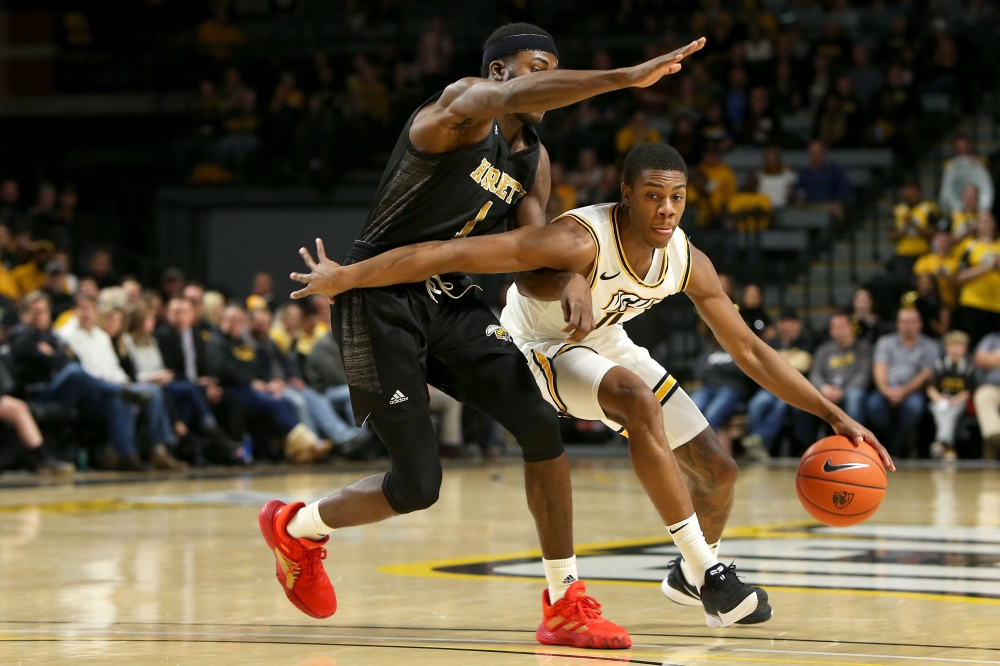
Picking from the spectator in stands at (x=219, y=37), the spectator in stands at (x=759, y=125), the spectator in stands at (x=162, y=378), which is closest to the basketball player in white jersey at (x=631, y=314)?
the spectator in stands at (x=162, y=378)

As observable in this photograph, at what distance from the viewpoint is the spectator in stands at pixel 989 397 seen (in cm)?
1288

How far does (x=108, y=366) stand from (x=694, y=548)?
8640 mm

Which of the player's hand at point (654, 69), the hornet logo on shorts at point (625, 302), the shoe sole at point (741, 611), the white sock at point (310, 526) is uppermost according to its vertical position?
the player's hand at point (654, 69)

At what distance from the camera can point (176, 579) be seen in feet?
19.6

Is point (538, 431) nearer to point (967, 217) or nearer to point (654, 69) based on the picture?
point (654, 69)

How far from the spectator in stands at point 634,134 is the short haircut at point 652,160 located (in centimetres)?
1246

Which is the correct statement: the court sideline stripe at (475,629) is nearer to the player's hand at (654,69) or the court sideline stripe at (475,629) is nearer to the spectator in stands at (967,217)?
the player's hand at (654,69)

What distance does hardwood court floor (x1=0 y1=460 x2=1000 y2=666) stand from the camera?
4273 millimetres

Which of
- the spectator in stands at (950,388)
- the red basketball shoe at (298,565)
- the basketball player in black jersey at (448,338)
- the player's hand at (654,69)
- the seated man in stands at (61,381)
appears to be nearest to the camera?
the player's hand at (654,69)

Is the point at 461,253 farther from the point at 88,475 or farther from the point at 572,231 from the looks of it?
the point at 88,475

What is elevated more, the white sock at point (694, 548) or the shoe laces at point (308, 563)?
the white sock at point (694, 548)

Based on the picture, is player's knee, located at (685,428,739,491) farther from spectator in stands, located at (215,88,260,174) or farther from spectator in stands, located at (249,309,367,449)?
spectator in stands, located at (215,88,260,174)

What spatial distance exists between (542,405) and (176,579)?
7.02 ft

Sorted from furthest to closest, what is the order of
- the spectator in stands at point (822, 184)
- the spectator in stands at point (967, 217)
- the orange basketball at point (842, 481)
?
the spectator in stands at point (822, 184) → the spectator in stands at point (967, 217) → the orange basketball at point (842, 481)
